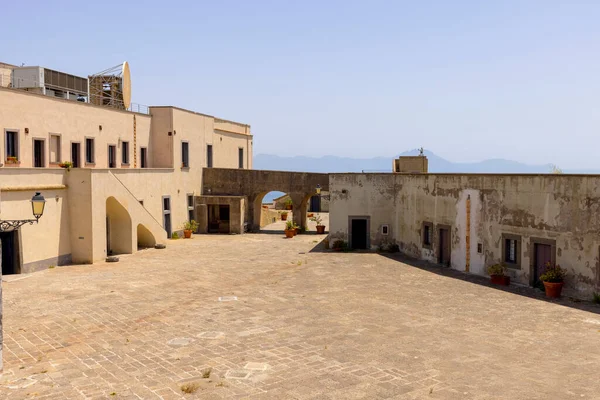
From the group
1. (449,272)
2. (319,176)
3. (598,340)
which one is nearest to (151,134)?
(319,176)

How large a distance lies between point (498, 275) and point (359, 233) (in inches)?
392

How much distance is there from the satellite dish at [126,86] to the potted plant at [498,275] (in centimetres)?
2333

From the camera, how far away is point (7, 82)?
94.8 ft

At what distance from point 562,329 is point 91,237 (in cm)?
1860

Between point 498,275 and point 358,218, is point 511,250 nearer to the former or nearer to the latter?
point 498,275

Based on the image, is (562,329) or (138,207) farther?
(138,207)

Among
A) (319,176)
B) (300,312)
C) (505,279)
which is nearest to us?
(300,312)

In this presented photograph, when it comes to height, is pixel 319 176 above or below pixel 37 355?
above

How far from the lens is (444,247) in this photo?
24031mm

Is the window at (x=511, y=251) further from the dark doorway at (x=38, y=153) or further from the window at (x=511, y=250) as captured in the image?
the dark doorway at (x=38, y=153)

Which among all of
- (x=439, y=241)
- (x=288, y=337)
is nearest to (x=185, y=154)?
(x=439, y=241)

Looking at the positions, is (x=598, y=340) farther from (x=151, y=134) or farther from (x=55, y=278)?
(x=151, y=134)

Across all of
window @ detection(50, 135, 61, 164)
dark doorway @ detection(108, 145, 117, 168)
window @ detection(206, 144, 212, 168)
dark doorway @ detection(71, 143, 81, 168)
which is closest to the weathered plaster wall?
dark doorway @ detection(108, 145, 117, 168)

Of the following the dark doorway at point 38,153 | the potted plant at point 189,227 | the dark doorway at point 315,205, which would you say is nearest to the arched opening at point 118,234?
the dark doorway at point 38,153
